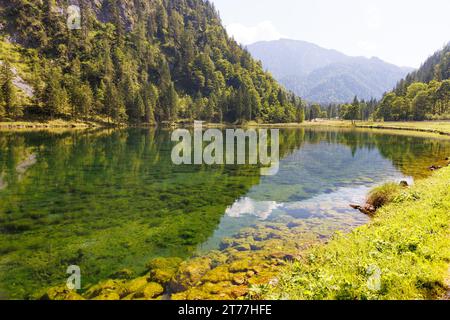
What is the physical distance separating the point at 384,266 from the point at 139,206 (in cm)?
2029

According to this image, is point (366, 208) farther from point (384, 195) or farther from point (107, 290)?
point (107, 290)

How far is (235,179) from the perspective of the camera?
125ft

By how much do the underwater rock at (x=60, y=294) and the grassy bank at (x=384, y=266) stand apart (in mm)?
8191

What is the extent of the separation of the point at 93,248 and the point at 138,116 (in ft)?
491

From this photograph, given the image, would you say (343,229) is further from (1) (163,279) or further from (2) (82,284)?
(2) (82,284)

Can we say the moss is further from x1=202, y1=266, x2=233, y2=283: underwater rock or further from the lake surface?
x1=202, y1=266, x2=233, y2=283: underwater rock

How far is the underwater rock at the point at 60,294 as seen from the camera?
41.3 ft

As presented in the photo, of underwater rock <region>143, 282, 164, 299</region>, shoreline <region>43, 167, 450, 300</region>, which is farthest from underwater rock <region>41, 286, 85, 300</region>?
underwater rock <region>143, 282, 164, 299</region>

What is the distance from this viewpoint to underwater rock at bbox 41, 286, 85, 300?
41.3 ft

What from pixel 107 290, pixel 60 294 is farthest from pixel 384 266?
pixel 60 294
